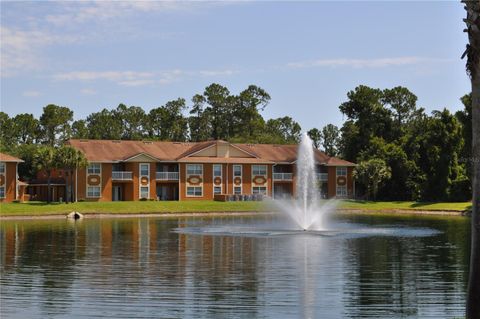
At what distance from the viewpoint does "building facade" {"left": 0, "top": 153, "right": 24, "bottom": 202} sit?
83.2 m

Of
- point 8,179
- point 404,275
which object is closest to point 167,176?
A: point 8,179

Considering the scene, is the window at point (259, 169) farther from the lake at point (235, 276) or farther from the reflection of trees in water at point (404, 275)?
the reflection of trees in water at point (404, 275)

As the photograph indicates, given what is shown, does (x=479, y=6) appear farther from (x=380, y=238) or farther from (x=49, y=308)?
(x=380, y=238)

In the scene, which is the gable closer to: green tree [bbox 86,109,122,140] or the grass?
the grass

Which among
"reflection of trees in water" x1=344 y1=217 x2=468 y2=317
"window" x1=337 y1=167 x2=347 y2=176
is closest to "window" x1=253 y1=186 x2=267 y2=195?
"window" x1=337 y1=167 x2=347 y2=176

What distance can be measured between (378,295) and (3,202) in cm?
6715

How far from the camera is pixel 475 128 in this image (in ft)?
44.1

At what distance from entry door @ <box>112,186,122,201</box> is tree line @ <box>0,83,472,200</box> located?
401 inches

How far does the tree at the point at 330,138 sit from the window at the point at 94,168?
6857 centimetres

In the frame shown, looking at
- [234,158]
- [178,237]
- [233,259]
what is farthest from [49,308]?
[234,158]

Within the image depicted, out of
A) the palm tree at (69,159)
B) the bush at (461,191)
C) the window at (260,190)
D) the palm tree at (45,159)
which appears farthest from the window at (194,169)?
the bush at (461,191)

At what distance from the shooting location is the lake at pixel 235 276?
19.5 metres

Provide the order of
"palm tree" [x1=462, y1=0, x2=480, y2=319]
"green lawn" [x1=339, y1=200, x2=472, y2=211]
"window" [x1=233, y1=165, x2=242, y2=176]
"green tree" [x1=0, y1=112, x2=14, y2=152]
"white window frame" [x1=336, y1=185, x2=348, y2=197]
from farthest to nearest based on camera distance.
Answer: "green tree" [x1=0, y1=112, x2=14, y2=152], "white window frame" [x1=336, y1=185, x2=348, y2=197], "window" [x1=233, y1=165, x2=242, y2=176], "green lawn" [x1=339, y1=200, x2=472, y2=211], "palm tree" [x1=462, y1=0, x2=480, y2=319]

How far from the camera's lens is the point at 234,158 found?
9800 centimetres
